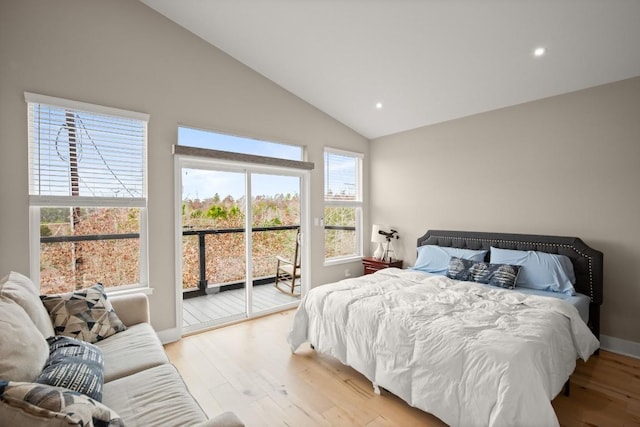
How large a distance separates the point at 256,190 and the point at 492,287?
9.51 feet

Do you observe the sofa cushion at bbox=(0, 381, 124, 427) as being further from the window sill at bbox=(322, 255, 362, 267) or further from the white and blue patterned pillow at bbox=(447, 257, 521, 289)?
the window sill at bbox=(322, 255, 362, 267)

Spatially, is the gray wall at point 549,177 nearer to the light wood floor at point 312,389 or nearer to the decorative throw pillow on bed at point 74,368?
the light wood floor at point 312,389

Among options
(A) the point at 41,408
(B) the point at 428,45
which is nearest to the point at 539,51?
(B) the point at 428,45

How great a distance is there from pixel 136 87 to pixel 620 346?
5409mm

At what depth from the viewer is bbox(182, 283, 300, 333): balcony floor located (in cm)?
365

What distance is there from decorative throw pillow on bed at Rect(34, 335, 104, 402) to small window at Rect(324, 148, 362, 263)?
343cm

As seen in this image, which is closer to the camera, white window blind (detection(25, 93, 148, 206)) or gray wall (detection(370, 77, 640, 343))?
white window blind (detection(25, 93, 148, 206))

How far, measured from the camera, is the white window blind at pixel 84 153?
270 cm

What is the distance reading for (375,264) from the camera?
16.0ft

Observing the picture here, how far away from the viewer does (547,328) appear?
2102 mm

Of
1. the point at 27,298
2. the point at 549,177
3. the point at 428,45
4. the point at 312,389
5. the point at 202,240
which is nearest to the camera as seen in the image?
the point at 27,298

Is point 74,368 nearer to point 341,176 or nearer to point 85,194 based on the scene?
point 85,194

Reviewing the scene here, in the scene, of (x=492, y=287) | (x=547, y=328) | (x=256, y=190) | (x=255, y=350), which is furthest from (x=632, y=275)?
(x=256, y=190)

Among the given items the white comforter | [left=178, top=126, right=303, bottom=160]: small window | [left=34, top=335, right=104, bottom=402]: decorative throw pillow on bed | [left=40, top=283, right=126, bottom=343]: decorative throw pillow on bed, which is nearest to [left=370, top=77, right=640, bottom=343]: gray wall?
the white comforter
